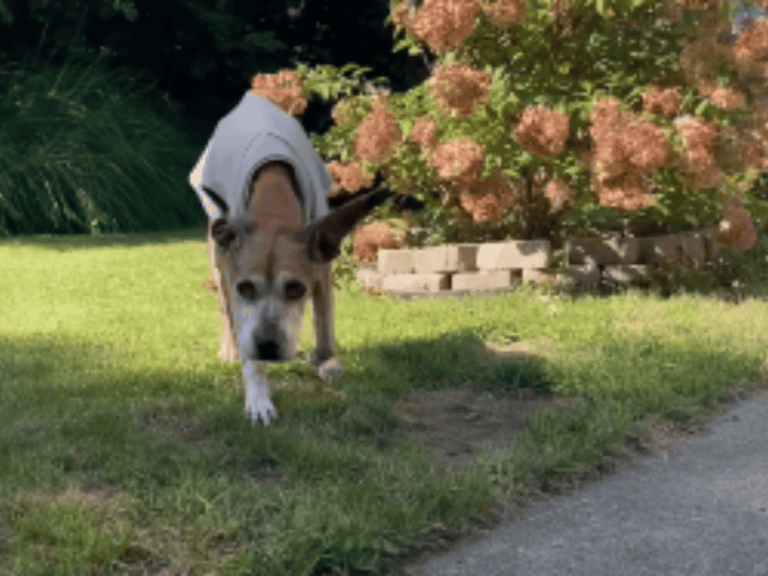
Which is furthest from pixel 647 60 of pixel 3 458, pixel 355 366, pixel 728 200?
pixel 3 458

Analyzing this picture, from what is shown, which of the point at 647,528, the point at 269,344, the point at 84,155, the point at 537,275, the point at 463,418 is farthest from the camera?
the point at 84,155

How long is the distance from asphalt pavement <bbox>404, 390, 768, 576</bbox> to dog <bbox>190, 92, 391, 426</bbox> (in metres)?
1.11

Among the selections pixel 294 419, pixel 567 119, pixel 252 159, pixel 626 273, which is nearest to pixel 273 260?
pixel 252 159

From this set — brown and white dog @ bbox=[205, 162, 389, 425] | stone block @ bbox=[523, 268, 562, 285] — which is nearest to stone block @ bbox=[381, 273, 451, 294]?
stone block @ bbox=[523, 268, 562, 285]

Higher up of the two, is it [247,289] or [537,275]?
[247,289]

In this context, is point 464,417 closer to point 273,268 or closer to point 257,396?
point 257,396

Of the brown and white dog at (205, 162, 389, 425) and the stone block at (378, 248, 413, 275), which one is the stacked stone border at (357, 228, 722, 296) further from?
the brown and white dog at (205, 162, 389, 425)

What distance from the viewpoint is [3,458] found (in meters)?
3.53

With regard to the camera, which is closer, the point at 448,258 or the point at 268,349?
the point at 268,349

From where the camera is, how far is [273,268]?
366 centimetres

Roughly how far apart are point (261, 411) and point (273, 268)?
765 millimetres

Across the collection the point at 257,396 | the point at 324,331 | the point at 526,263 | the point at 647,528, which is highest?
the point at 526,263

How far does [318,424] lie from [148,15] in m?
12.1

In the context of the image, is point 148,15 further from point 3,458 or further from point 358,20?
point 3,458
